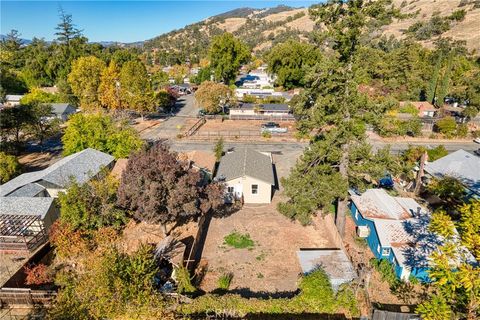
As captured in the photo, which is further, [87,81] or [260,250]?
[87,81]

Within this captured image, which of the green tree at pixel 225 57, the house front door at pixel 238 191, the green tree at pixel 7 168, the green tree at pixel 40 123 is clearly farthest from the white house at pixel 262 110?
the green tree at pixel 7 168

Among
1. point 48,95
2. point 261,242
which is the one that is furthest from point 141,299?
point 48,95

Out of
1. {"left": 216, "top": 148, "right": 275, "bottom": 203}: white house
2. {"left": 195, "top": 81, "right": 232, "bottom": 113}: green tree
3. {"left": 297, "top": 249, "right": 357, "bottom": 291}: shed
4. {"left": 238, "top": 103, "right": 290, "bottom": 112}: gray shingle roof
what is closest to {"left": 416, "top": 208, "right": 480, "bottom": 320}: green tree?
{"left": 297, "top": 249, "right": 357, "bottom": 291}: shed

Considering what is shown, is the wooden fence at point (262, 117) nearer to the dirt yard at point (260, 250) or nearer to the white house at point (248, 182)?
the white house at point (248, 182)

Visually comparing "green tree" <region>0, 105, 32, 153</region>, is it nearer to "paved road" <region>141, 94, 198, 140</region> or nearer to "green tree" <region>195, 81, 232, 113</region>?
"paved road" <region>141, 94, 198, 140</region>

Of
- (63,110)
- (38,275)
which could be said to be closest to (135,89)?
(63,110)

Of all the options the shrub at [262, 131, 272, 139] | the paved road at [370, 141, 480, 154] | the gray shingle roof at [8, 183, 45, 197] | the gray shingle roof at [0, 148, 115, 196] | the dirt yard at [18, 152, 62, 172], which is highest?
the gray shingle roof at [0, 148, 115, 196]

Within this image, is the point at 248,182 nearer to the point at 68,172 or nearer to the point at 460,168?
the point at 68,172
